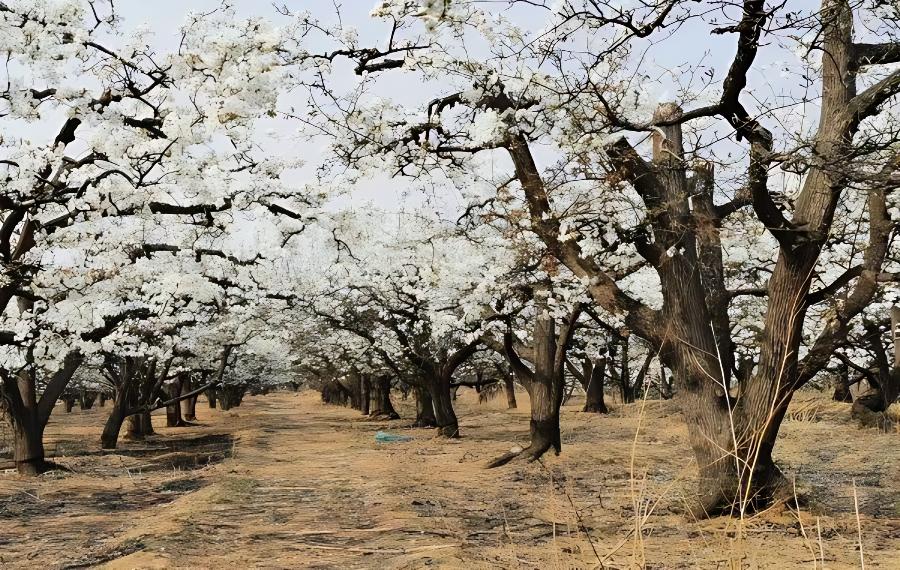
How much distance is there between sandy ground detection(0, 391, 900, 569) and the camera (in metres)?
6.61

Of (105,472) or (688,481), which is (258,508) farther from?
(105,472)

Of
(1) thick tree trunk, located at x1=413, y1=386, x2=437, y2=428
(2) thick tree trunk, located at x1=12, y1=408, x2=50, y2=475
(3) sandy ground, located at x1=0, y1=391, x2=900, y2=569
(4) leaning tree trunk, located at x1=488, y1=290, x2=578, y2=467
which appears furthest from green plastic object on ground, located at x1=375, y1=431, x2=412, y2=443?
(2) thick tree trunk, located at x1=12, y1=408, x2=50, y2=475

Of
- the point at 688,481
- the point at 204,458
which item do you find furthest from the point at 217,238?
the point at 204,458

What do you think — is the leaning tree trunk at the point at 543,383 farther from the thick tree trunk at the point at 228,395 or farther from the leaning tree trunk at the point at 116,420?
the thick tree trunk at the point at 228,395

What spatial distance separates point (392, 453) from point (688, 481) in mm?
11357

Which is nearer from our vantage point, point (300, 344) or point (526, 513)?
point (526, 513)

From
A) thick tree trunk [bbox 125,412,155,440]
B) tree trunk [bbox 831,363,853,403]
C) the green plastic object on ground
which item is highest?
tree trunk [bbox 831,363,853,403]

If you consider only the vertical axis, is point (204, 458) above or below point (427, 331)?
below

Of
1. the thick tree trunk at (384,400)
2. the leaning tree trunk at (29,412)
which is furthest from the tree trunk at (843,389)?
the leaning tree trunk at (29,412)

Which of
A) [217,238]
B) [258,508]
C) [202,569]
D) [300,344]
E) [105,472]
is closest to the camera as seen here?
[202,569]

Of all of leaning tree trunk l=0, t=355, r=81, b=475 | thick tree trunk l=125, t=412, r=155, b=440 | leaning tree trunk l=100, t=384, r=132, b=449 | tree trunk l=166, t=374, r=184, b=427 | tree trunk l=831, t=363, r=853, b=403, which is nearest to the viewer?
leaning tree trunk l=0, t=355, r=81, b=475

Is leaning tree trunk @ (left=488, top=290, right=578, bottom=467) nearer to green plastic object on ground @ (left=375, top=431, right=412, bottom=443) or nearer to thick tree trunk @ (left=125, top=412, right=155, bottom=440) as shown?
green plastic object on ground @ (left=375, top=431, right=412, bottom=443)

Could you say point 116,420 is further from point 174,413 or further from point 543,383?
point 543,383

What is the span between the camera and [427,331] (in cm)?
2527
